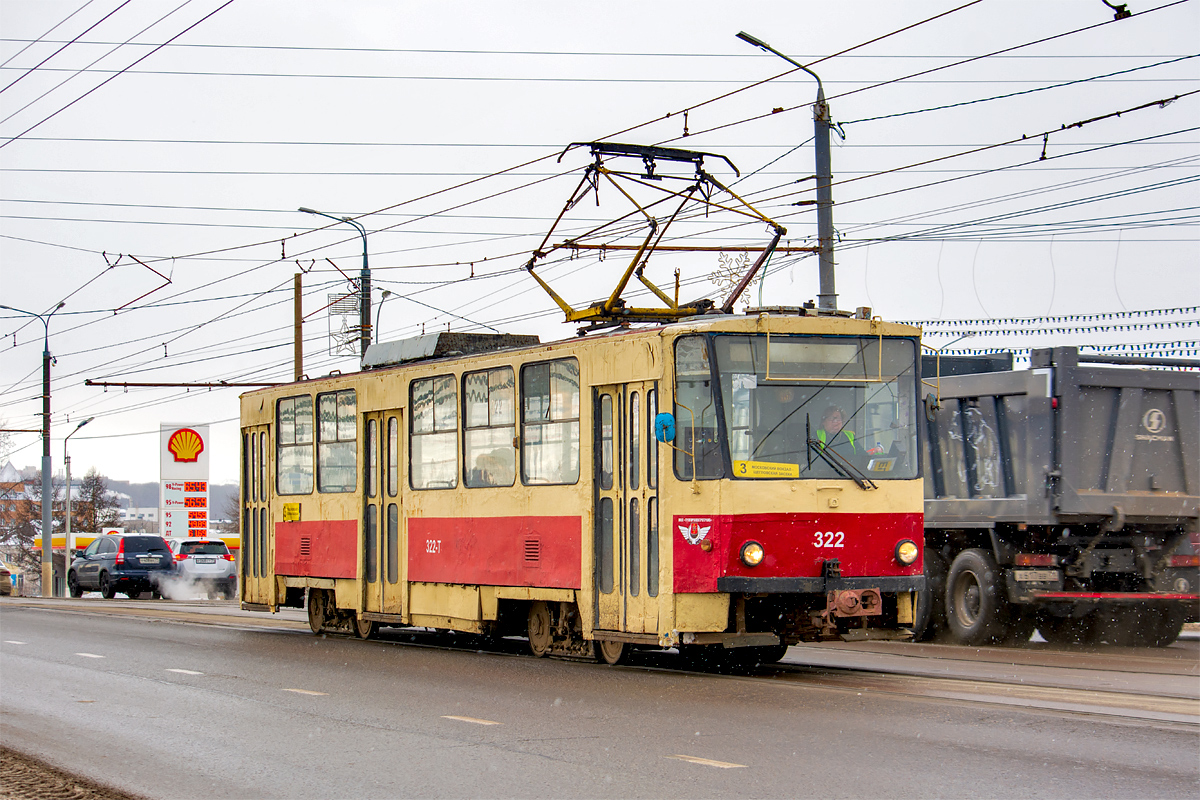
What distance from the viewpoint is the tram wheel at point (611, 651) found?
13758mm

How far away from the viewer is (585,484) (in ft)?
45.1

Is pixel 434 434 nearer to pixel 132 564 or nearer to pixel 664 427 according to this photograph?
pixel 664 427

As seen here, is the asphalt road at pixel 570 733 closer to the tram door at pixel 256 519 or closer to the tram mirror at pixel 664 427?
the tram mirror at pixel 664 427

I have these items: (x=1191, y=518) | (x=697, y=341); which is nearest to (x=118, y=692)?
(x=697, y=341)

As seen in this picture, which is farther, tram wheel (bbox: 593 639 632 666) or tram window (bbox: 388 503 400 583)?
tram window (bbox: 388 503 400 583)

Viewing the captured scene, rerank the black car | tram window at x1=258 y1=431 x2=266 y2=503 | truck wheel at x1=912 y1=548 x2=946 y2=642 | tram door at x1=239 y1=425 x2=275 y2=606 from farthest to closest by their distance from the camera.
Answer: the black car → tram window at x1=258 y1=431 x2=266 y2=503 → tram door at x1=239 y1=425 x2=275 y2=606 → truck wheel at x1=912 y1=548 x2=946 y2=642

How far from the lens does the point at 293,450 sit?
19.5m

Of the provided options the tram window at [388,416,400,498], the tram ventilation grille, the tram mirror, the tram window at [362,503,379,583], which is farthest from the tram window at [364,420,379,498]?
the tram mirror

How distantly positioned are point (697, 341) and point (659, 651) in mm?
4610

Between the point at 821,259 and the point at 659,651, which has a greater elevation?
the point at 821,259

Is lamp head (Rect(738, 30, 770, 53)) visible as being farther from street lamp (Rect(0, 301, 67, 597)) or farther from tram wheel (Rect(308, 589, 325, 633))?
street lamp (Rect(0, 301, 67, 597))

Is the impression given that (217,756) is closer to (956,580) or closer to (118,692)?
(118,692)

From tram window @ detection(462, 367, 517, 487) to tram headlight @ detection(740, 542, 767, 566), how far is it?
324cm

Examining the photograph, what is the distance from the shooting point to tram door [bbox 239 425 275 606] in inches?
795
